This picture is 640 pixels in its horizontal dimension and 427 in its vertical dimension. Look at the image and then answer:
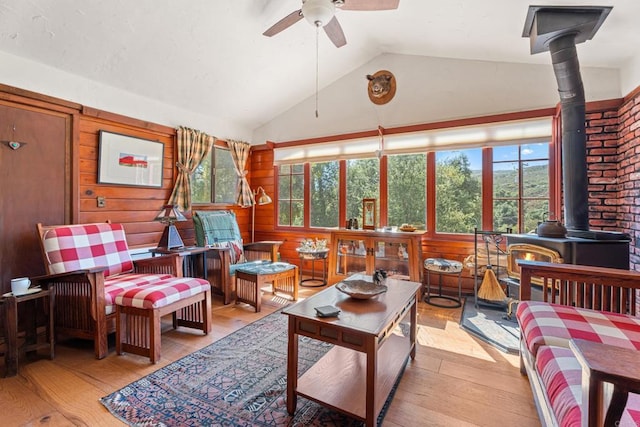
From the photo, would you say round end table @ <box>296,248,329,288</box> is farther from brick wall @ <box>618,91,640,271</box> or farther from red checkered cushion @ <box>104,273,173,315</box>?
brick wall @ <box>618,91,640,271</box>

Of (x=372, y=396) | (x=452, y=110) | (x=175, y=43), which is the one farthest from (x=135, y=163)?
(x=452, y=110)

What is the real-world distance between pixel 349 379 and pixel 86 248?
2.37 meters

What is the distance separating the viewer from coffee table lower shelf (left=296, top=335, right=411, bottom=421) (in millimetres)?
1501

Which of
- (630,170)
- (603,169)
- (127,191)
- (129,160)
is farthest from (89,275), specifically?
(603,169)

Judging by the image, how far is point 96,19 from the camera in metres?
2.34

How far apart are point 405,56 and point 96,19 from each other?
327cm

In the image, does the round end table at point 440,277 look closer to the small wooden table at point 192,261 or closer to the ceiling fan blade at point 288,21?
the small wooden table at point 192,261

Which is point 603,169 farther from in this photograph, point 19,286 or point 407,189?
point 19,286

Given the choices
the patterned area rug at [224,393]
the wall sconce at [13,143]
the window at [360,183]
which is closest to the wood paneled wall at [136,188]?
the wall sconce at [13,143]

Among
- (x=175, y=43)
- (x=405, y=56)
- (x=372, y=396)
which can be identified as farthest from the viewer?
(x=405, y=56)

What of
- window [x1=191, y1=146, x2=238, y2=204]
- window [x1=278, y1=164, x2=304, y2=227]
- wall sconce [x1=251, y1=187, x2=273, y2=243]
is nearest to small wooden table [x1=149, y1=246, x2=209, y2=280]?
window [x1=191, y1=146, x2=238, y2=204]

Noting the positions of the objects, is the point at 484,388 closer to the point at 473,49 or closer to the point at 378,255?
the point at 378,255

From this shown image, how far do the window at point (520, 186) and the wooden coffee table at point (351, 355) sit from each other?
Result: 2107 mm

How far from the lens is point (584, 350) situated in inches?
34.4
